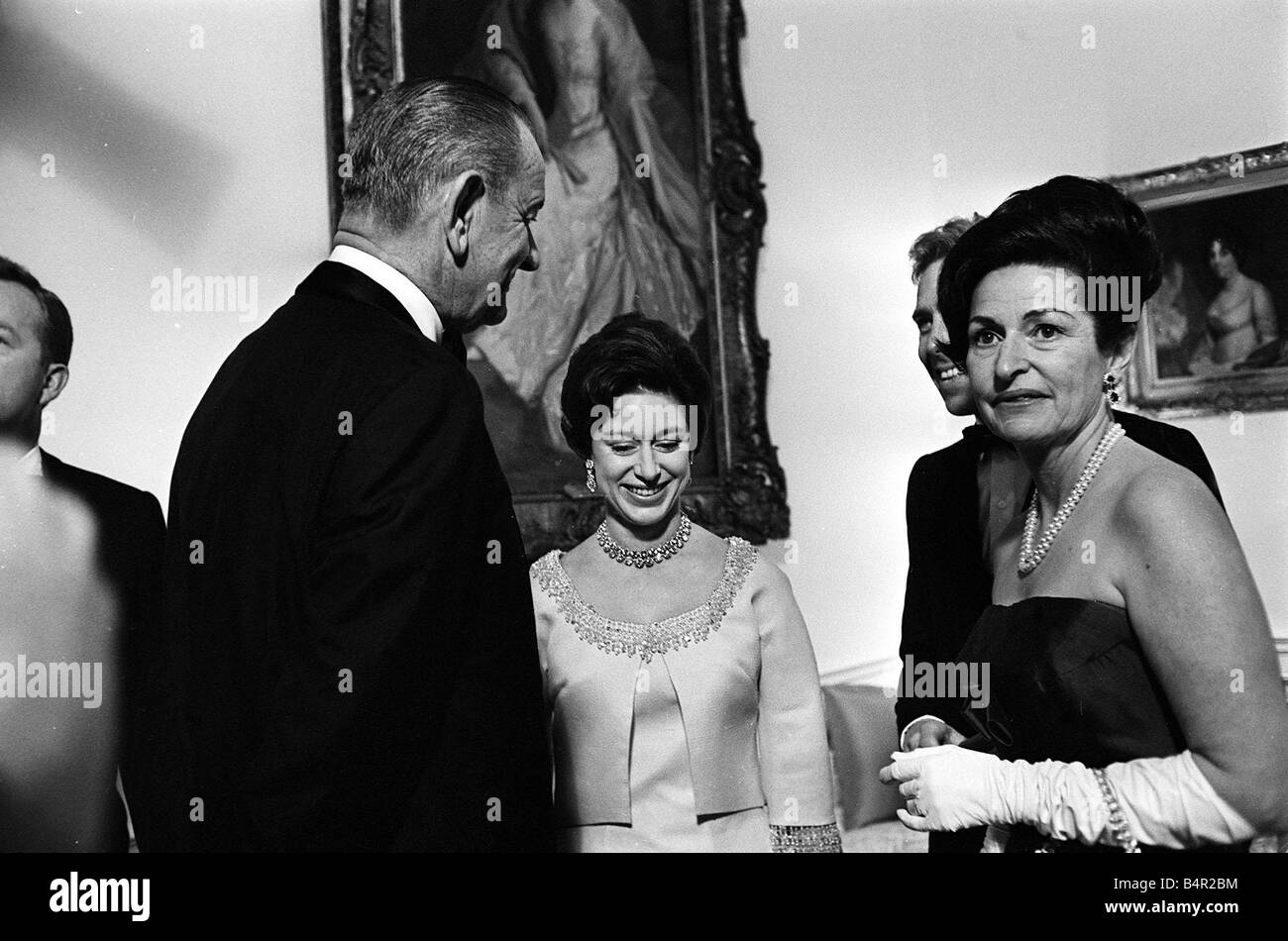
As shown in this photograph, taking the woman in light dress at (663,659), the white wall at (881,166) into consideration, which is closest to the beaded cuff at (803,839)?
the woman in light dress at (663,659)

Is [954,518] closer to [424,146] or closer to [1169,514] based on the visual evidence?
[1169,514]

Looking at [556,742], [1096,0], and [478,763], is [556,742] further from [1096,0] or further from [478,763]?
[1096,0]

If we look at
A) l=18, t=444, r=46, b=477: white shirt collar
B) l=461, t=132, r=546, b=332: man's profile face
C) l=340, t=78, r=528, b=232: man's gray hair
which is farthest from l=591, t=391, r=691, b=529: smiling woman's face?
l=18, t=444, r=46, b=477: white shirt collar

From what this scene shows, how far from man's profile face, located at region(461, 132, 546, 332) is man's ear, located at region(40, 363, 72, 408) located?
4.61 ft

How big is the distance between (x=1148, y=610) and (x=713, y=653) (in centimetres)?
72

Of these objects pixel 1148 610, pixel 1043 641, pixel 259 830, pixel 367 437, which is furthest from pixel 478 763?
pixel 1148 610

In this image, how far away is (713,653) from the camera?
2.12 m

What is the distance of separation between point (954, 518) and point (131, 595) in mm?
1802

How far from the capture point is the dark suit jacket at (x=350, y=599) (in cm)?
162

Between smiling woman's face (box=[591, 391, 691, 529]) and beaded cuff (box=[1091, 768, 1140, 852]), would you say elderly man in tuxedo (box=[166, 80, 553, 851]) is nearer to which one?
smiling woman's face (box=[591, 391, 691, 529])

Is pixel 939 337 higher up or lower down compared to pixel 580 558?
higher up

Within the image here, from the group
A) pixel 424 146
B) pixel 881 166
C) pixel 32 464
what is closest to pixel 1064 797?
pixel 424 146

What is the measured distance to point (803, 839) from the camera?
2100 mm

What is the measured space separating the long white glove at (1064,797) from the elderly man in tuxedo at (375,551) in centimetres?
58
